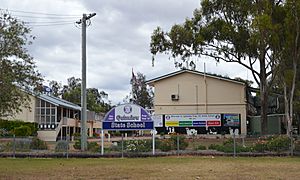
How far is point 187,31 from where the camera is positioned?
41.7 metres

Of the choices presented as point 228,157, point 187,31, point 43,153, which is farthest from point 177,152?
point 187,31

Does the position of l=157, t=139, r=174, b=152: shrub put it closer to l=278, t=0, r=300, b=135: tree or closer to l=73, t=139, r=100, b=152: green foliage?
l=73, t=139, r=100, b=152: green foliage

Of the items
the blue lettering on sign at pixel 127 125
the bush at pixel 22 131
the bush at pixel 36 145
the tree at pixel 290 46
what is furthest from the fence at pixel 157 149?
the bush at pixel 22 131

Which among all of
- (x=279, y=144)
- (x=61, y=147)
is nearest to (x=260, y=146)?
(x=279, y=144)

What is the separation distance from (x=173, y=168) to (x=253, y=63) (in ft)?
77.3

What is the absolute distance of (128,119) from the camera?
29.7m

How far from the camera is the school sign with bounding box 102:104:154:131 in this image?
29688mm

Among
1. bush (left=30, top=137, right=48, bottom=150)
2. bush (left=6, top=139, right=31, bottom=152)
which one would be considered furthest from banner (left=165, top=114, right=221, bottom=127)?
bush (left=6, top=139, right=31, bottom=152)

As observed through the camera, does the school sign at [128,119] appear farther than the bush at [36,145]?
No

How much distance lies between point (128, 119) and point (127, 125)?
1.27ft

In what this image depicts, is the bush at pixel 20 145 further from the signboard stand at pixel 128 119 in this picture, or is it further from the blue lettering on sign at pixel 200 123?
the blue lettering on sign at pixel 200 123

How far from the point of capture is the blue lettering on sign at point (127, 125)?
2969 cm

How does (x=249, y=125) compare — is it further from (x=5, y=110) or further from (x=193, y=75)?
(x=5, y=110)

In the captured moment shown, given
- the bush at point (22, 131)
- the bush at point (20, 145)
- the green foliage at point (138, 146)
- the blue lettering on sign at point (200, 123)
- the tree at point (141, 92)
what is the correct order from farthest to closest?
the tree at point (141, 92)
the bush at point (22, 131)
the blue lettering on sign at point (200, 123)
the bush at point (20, 145)
the green foliage at point (138, 146)
